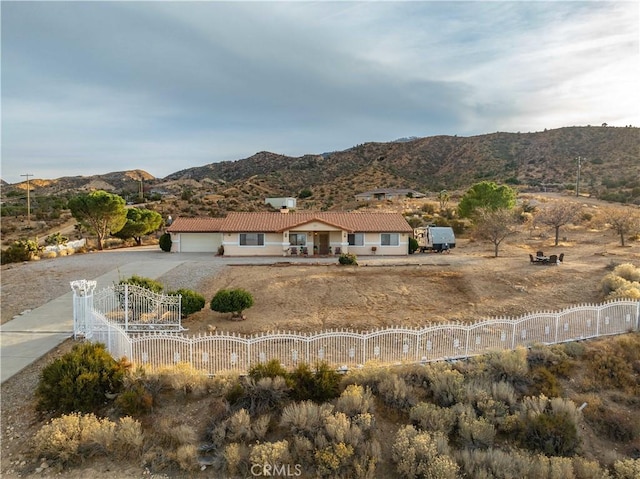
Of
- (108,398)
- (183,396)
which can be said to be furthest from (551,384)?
(108,398)

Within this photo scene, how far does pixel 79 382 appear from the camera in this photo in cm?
961

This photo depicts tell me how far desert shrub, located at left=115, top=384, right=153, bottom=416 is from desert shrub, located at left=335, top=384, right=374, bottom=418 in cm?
419

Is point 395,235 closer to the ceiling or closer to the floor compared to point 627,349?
closer to the ceiling

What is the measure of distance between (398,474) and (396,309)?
955 centimetres

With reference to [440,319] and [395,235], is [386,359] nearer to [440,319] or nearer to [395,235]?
[440,319]

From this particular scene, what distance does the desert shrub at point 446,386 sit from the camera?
391 inches

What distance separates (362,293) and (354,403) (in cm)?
1066

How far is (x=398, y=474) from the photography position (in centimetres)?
805

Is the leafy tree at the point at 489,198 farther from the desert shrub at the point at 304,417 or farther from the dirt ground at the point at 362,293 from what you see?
the desert shrub at the point at 304,417

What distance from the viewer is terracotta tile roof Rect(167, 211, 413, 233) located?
32.2 metres

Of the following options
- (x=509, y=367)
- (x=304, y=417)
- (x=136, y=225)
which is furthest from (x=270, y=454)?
(x=136, y=225)

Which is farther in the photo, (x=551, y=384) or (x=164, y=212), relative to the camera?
(x=164, y=212)

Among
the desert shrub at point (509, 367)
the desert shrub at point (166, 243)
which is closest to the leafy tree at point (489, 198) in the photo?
the desert shrub at point (166, 243)

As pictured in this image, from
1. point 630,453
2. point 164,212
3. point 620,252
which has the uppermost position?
point 164,212
